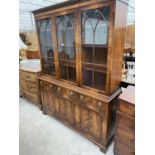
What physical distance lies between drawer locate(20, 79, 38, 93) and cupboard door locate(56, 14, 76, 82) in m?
0.94

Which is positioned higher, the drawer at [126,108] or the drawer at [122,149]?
the drawer at [126,108]

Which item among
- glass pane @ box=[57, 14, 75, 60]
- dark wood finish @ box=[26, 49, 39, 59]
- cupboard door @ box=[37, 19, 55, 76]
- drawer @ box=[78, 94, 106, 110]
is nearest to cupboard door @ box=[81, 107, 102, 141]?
drawer @ box=[78, 94, 106, 110]

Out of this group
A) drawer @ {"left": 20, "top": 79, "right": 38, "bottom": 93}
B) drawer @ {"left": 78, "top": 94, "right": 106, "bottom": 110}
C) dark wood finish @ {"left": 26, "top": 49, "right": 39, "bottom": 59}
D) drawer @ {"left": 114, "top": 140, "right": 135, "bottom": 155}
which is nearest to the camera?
drawer @ {"left": 114, "top": 140, "right": 135, "bottom": 155}

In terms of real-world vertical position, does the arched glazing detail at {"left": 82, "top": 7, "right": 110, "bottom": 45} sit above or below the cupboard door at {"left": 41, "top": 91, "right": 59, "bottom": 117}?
above

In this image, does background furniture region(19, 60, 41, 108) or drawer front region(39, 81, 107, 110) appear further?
background furniture region(19, 60, 41, 108)

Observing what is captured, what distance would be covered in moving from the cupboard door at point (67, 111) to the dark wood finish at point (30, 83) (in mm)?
746

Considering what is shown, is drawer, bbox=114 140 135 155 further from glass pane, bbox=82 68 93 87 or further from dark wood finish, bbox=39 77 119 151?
glass pane, bbox=82 68 93 87

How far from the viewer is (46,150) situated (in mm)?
1875

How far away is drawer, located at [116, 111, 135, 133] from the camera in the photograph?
1.38 meters

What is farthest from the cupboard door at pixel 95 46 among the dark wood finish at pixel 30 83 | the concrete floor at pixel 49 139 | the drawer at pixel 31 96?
the drawer at pixel 31 96

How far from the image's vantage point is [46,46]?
7.29 feet

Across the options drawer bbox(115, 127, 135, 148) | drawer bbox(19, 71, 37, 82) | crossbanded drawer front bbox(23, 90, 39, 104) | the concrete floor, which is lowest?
the concrete floor

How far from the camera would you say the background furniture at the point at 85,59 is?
1.43 metres

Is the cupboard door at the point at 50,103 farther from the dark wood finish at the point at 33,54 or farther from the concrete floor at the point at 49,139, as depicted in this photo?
the dark wood finish at the point at 33,54
